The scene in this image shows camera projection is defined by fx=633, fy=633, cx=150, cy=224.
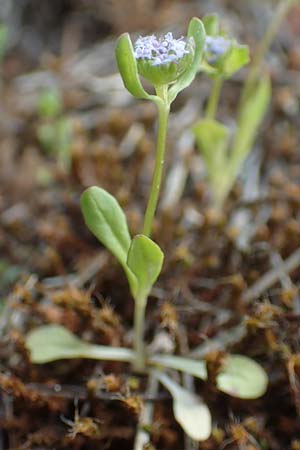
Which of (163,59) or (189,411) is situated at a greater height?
(163,59)

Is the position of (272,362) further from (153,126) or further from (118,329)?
(153,126)

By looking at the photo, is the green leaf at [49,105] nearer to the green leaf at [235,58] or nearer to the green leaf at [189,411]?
the green leaf at [235,58]

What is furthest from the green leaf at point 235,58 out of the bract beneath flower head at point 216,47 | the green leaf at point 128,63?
the green leaf at point 128,63

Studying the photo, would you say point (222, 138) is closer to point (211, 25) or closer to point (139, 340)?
point (211, 25)

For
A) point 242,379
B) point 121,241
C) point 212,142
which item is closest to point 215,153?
point 212,142

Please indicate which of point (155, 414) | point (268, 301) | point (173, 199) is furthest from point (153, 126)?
point (155, 414)

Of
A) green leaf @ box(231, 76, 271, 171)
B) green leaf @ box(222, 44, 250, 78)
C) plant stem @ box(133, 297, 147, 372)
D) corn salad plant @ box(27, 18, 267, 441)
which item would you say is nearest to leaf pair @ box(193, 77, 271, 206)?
green leaf @ box(231, 76, 271, 171)
